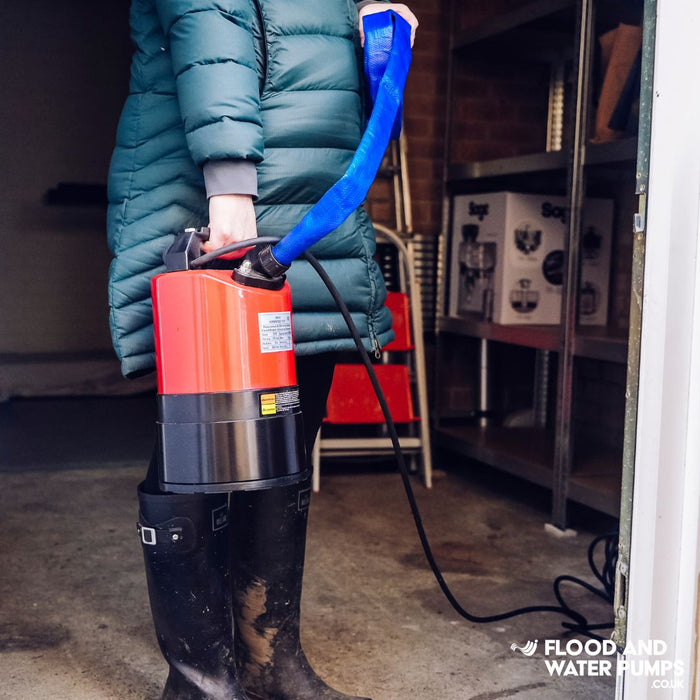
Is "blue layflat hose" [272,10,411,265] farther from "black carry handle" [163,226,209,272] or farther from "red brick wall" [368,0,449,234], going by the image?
"red brick wall" [368,0,449,234]

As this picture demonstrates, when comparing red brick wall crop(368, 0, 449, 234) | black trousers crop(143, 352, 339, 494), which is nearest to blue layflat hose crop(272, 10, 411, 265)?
black trousers crop(143, 352, 339, 494)

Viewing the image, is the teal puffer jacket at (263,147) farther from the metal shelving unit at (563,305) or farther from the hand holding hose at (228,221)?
the metal shelving unit at (563,305)

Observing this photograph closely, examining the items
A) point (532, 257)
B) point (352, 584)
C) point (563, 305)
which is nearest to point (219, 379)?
point (352, 584)

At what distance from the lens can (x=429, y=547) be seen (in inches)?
76.1

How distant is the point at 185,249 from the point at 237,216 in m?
0.09

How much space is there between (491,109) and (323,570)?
82.3 inches

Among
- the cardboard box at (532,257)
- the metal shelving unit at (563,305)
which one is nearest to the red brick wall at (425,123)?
the metal shelving unit at (563,305)

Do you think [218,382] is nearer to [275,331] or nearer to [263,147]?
[275,331]

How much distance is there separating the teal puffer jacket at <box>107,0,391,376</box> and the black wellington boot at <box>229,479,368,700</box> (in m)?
0.28

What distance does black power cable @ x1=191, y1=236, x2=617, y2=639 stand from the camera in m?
1.28

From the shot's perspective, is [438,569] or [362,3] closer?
[362,3]

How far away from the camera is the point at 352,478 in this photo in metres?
3.27

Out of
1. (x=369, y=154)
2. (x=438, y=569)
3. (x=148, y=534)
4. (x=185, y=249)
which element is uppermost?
(x=369, y=154)

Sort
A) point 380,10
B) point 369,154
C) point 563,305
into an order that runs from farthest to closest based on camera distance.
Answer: point 563,305 < point 380,10 < point 369,154
